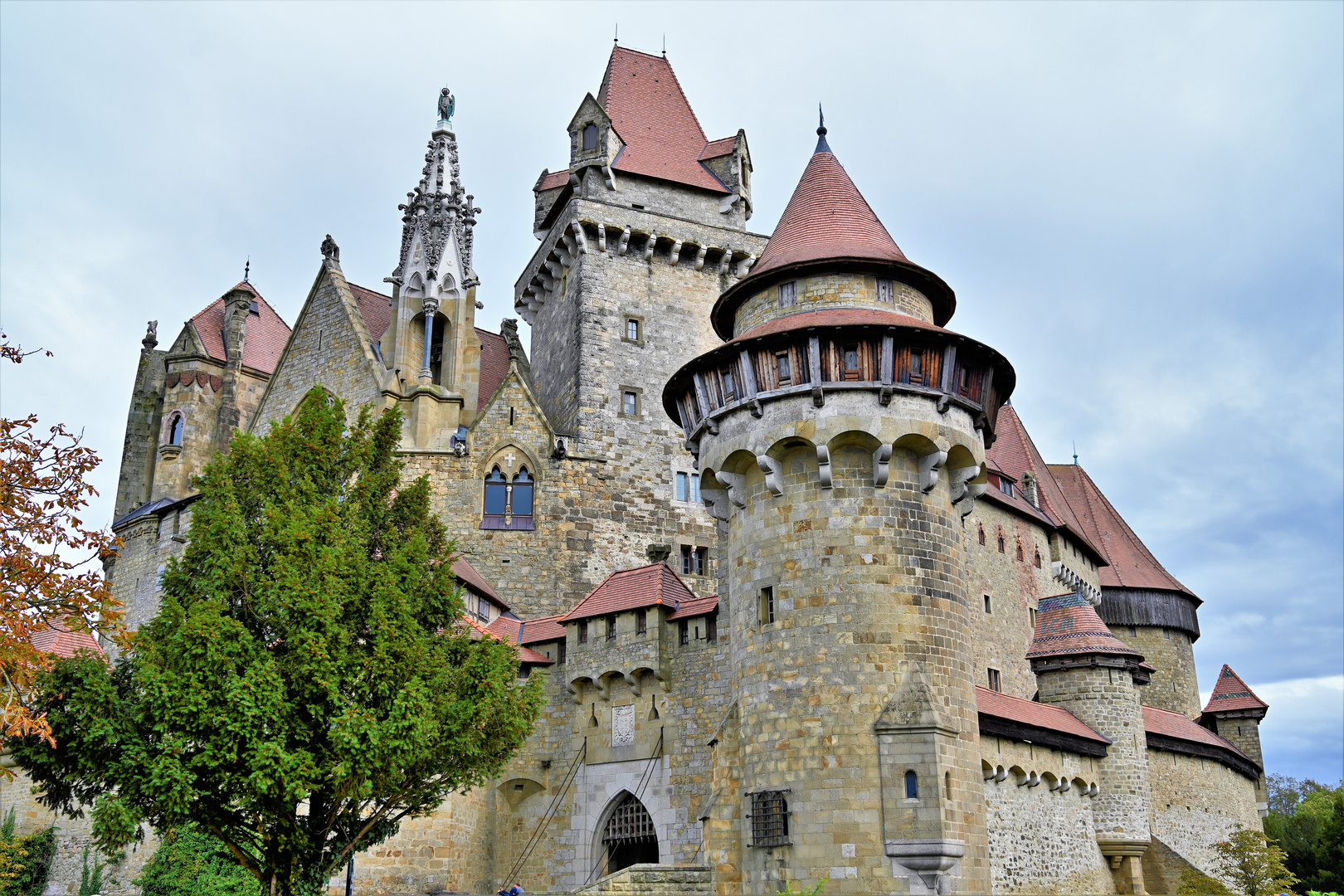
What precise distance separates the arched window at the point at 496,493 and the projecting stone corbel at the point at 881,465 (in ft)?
54.3

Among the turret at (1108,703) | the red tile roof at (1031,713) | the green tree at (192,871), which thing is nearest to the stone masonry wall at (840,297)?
the red tile roof at (1031,713)

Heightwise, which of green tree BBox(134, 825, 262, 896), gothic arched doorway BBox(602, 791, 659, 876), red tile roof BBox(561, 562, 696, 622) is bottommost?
green tree BBox(134, 825, 262, 896)

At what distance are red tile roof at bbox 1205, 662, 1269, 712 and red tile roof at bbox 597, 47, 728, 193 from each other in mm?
26284

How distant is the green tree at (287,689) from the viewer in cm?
1499

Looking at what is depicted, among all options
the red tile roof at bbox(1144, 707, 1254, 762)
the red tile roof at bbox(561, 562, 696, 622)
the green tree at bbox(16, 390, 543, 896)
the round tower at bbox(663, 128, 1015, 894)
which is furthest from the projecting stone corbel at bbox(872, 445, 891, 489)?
the red tile roof at bbox(1144, 707, 1254, 762)

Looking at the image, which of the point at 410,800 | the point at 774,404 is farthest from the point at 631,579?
the point at 410,800

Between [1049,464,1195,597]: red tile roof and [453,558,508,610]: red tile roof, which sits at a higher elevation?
[1049,464,1195,597]: red tile roof

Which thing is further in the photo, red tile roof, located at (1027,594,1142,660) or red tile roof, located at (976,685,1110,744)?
red tile roof, located at (1027,594,1142,660)

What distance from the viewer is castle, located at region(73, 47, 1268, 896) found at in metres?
18.5

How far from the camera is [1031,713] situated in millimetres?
26375

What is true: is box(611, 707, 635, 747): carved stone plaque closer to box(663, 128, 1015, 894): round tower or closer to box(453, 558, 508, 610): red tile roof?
box(663, 128, 1015, 894): round tower

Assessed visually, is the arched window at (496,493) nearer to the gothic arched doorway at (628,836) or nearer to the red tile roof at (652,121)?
the gothic arched doorway at (628,836)

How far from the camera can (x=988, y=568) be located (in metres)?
35.0

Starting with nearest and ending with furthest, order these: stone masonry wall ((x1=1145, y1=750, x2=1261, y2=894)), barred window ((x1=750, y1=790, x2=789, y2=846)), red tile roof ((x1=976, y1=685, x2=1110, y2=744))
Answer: barred window ((x1=750, y1=790, x2=789, y2=846))
red tile roof ((x1=976, y1=685, x2=1110, y2=744))
stone masonry wall ((x1=1145, y1=750, x2=1261, y2=894))
